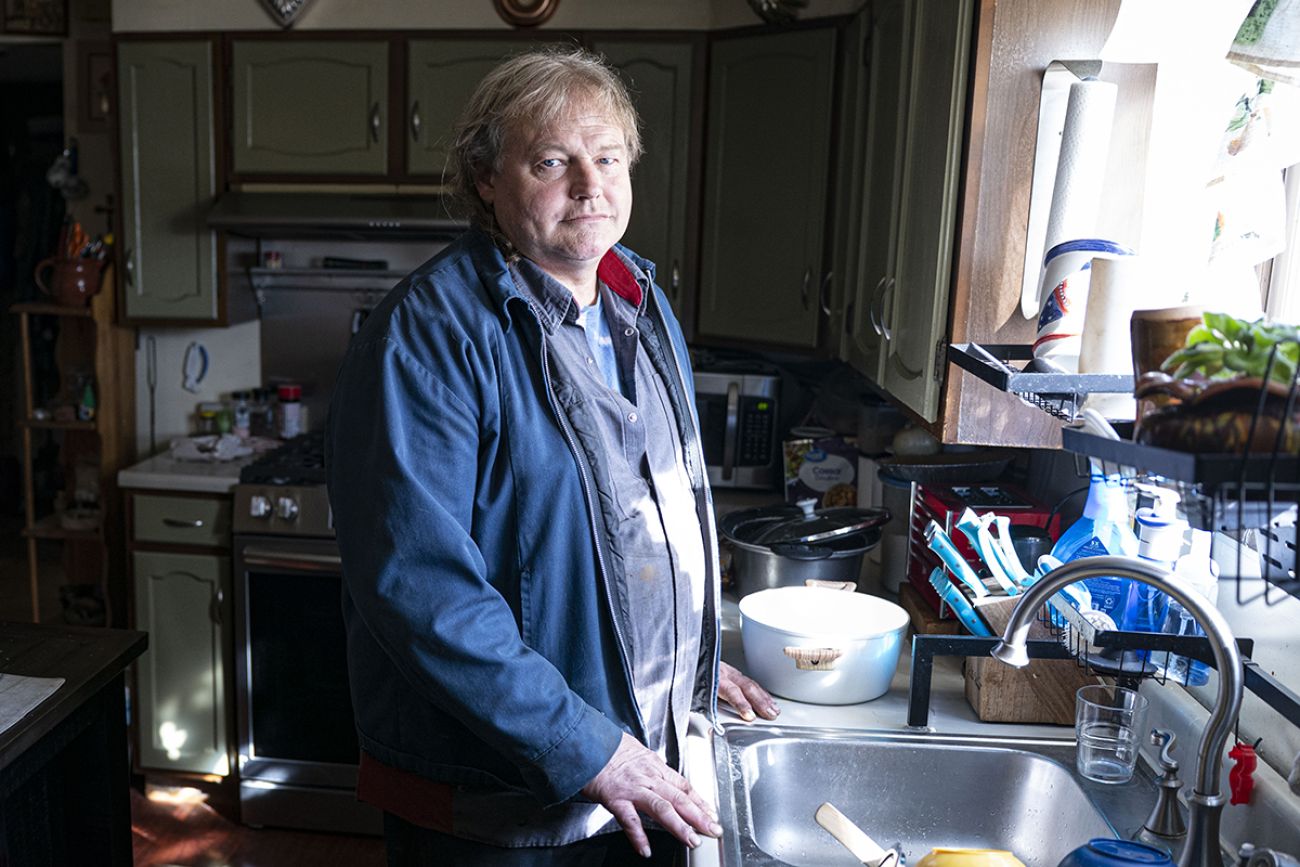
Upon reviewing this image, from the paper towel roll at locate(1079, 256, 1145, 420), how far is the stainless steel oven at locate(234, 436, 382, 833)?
2023 mm

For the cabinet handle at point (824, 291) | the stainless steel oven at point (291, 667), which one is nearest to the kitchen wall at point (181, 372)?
the stainless steel oven at point (291, 667)

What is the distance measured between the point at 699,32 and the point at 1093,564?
2167mm

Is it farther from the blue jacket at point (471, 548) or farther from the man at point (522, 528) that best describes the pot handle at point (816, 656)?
the blue jacket at point (471, 548)

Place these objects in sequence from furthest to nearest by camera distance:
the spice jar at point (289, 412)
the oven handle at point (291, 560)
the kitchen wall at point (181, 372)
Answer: the kitchen wall at point (181, 372) < the spice jar at point (289, 412) < the oven handle at point (291, 560)

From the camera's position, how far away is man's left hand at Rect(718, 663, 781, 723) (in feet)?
5.11

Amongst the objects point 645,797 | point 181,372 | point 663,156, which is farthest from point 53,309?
point 645,797

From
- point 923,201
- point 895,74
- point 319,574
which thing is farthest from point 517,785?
point 319,574

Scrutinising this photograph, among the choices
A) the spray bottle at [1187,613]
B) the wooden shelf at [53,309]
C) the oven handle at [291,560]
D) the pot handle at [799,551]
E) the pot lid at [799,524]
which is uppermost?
the wooden shelf at [53,309]

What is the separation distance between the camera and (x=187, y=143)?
10.0ft

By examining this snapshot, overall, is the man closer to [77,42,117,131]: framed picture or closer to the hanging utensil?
the hanging utensil

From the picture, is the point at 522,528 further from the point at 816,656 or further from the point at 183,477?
the point at 183,477

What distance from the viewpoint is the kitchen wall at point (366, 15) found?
298 centimetres

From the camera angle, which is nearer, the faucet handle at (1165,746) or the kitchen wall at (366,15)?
the faucet handle at (1165,746)

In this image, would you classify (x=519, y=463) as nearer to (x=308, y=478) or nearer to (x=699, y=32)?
(x=308, y=478)
